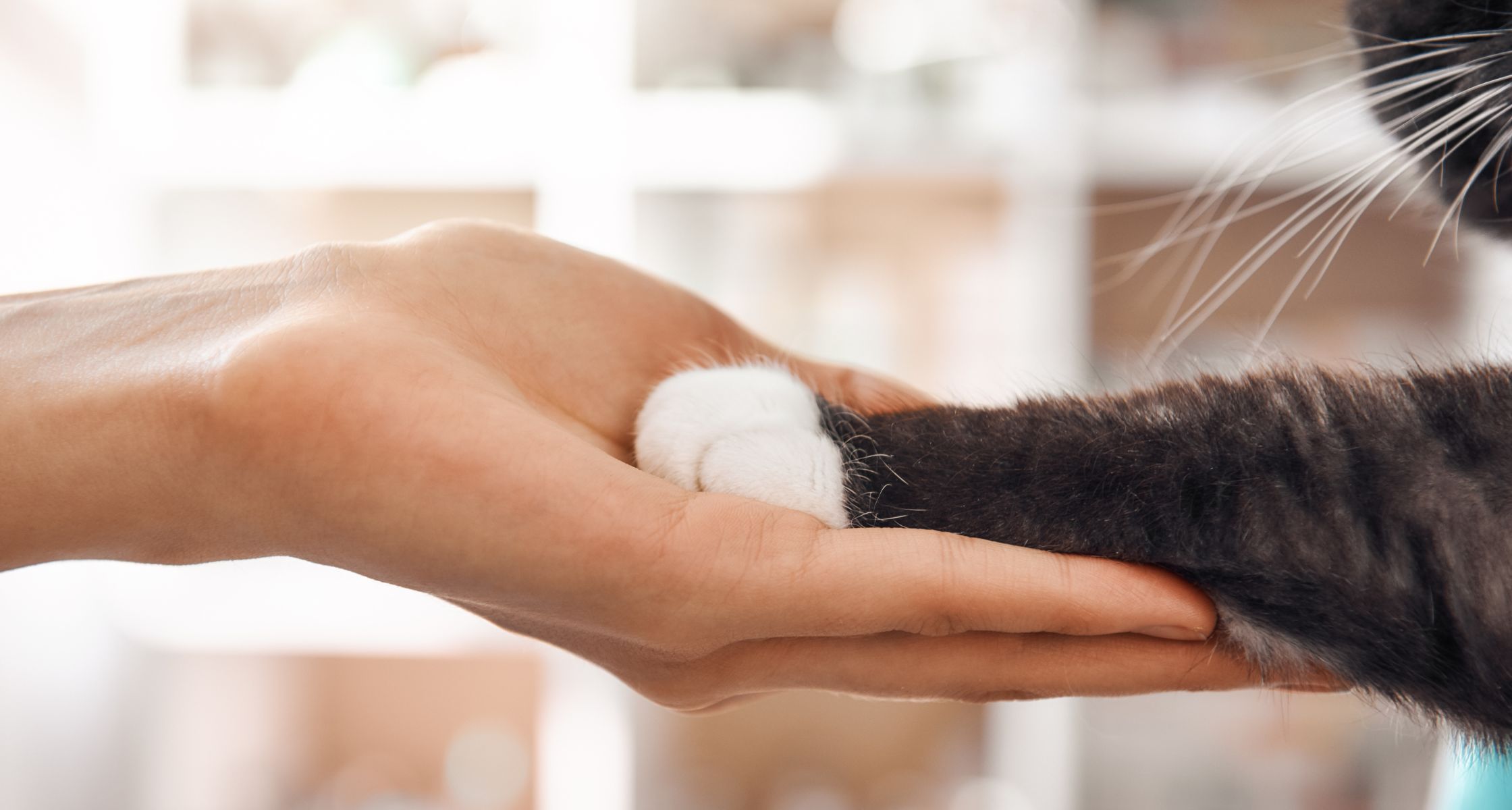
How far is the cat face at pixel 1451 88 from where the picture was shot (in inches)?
20.9

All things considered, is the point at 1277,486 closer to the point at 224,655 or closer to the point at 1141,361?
the point at 1141,361

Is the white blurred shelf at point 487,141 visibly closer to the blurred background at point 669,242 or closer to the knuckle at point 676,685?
the blurred background at point 669,242

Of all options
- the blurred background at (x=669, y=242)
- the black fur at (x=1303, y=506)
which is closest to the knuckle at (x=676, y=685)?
the black fur at (x=1303, y=506)

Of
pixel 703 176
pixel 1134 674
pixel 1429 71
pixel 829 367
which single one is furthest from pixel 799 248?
pixel 1134 674

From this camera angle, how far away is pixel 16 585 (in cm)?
142

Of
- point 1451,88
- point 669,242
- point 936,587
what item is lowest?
point 936,587

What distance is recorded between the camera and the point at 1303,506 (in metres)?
0.43

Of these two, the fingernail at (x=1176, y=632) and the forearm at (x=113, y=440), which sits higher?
the forearm at (x=113, y=440)

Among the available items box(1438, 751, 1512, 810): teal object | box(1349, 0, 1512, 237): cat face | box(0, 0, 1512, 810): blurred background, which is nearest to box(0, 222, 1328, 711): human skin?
box(1438, 751, 1512, 810): teal object

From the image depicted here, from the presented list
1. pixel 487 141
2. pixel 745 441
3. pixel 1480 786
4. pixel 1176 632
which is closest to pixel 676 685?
pixel 745 441

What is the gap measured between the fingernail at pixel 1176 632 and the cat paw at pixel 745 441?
0.45ft

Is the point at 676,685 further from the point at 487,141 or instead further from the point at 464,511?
the point at 487,141

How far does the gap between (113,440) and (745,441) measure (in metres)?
0.26

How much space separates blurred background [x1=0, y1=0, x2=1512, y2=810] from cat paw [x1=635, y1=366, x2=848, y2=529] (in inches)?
40.4
